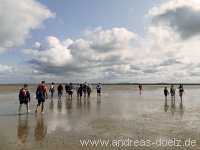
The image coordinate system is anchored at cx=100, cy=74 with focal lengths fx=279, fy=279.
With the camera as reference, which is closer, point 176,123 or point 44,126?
point 44,126

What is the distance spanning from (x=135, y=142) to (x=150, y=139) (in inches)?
30.3

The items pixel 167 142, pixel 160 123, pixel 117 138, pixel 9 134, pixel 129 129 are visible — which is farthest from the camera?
pixel 160 123

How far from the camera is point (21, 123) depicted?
14.2m

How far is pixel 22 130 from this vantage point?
1238 cm

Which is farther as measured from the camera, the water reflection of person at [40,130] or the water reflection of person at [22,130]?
the water reflection of person at [40,130]

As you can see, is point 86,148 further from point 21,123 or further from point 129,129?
point 21,123

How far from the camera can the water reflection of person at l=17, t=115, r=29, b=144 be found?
10602 mm

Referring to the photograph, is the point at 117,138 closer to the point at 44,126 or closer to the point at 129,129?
the point at 129,129

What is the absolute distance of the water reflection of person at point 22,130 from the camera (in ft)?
34.8

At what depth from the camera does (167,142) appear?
1013 cm

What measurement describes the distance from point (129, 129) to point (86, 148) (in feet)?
11.8

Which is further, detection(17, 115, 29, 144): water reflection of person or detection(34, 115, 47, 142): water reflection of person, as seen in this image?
detection(34, 115, 47, 142): water reflection of person

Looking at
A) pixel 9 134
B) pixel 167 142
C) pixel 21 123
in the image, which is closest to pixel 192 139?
pixel 167 142

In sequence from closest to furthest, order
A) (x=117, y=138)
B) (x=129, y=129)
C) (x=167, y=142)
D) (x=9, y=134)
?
(x=167, y=142) < (x=117, y=138) < (x=9, y=134) < (x=129, y=129)
